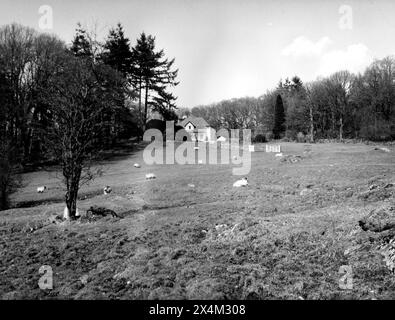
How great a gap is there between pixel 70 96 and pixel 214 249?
993 cm

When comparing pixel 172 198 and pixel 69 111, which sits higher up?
pixel 69 111

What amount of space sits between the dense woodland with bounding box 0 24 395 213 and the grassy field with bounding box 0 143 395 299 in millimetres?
4055

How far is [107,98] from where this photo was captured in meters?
23.0

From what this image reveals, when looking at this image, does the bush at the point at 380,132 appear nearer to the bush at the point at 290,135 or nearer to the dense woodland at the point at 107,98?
the dense woodland at the point at 107,98

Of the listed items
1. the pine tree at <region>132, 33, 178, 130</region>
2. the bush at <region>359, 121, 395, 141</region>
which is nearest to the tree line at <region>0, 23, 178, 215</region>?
the pine tree at <region>132, 33, 178, 130</region>

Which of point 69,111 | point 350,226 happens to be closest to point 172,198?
point 69,111

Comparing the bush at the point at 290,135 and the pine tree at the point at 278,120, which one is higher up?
the pine tree at the point at 278,120

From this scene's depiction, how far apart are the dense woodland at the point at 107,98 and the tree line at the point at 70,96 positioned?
0.05 metres

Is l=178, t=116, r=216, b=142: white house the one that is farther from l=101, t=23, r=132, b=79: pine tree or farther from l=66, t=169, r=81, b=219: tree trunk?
l=66, t=169, r=81, b=219: tree trunk

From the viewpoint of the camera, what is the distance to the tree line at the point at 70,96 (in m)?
14.2

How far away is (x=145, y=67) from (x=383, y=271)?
5176 cm

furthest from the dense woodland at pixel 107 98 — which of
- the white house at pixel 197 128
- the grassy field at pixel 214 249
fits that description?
the white house at pixel 197 128
